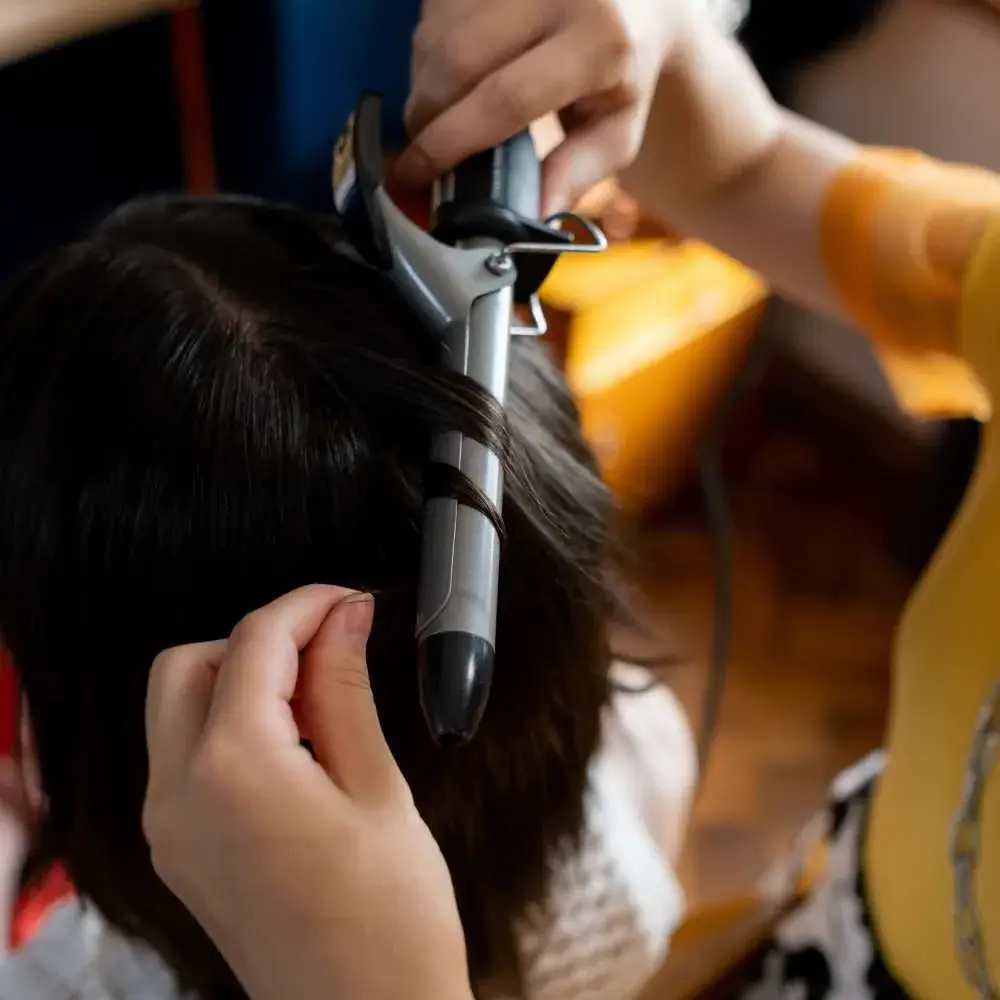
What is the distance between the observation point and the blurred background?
0.82 metres

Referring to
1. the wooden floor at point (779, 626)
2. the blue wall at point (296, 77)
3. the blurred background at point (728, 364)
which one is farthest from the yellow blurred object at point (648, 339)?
the blue wall at point (296, 77)

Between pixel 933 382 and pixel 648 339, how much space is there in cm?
47

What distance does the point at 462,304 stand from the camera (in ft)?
1.27

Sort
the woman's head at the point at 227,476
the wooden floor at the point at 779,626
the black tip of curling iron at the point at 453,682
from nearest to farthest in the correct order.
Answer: the black tip of curling iron at the point at 453,682 < the woman's head at the point at 227,476 < the wooden floor at the point at 779,626

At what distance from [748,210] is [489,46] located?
8.6 inches

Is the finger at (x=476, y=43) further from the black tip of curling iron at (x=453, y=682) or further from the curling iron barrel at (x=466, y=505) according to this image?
the black tip of curling iron at (x=453, y=682)

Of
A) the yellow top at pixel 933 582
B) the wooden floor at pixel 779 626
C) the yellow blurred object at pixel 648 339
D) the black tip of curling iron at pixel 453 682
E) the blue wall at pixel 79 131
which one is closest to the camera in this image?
the black tip of curling iron at pixel 453 682

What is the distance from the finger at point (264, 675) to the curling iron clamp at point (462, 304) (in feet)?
0.13

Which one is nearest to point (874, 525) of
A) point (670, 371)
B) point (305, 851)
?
point (670, 371)

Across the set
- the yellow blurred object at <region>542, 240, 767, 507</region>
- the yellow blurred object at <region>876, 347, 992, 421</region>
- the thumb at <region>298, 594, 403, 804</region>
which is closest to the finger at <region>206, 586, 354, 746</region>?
the thumb at <region>298, 594, 403, 804</region>

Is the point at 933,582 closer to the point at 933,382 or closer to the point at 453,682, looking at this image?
the point at 933,382

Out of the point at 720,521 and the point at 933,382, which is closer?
the point at 933,382

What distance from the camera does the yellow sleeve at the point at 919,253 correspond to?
528 mm

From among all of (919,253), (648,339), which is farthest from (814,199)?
(648,339)
